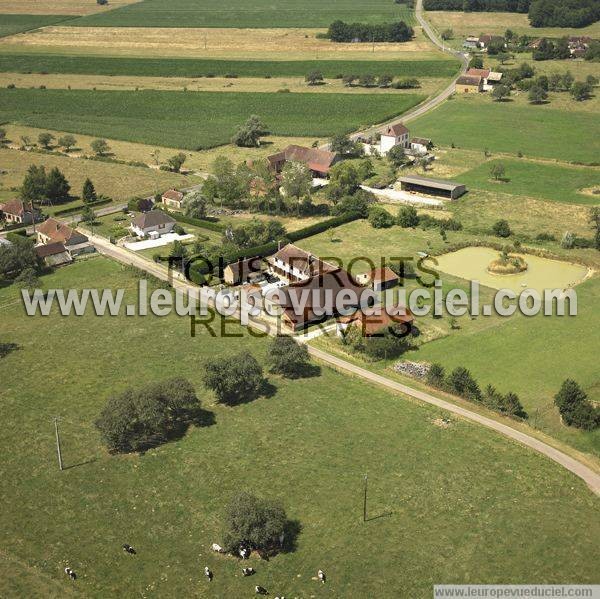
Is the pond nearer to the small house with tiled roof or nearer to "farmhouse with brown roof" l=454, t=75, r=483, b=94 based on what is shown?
the small house with tiled roof

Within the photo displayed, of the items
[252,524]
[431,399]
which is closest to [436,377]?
[431,399]

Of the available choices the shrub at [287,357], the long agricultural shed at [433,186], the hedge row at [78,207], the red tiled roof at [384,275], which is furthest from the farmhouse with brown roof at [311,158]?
the shrub at [287,357]

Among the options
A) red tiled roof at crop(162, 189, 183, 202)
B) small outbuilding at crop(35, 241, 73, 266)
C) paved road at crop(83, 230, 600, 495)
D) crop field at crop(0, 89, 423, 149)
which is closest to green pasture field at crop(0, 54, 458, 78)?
crop field at crop(0, 89, 423, 149)

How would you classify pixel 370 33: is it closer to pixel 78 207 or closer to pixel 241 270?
pixel 78 207

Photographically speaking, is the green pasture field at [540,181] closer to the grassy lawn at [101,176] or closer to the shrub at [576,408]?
the grassy lawn at [101,176]

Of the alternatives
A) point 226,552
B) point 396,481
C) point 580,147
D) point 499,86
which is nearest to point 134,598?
point 226,552

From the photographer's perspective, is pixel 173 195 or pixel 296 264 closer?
pixel 296 264

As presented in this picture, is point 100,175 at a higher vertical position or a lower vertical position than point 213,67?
lower

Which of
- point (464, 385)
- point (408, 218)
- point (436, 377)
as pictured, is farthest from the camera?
point (408, 218)

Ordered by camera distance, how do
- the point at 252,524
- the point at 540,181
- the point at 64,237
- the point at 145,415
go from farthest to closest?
1. the point at 540,181
2. the point at 64,237
3. the point at 145,415
4. the point at 252,524
